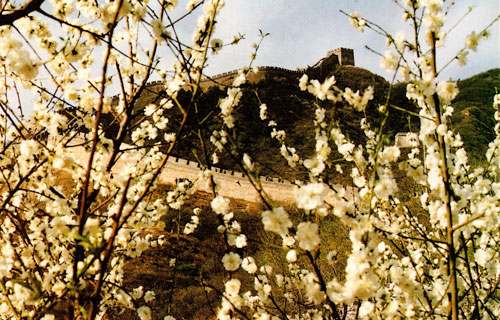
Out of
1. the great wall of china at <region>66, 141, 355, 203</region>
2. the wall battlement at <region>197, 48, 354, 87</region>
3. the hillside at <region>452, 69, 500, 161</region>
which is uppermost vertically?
the wall battlement at <region>197, 48, 354, 87</region>

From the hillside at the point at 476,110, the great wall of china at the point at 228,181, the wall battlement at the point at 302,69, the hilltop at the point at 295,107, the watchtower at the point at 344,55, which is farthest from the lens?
the watchtower at the point at 344,55

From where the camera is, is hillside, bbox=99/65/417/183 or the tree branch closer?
the tree branch

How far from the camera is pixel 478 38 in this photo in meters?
2.32

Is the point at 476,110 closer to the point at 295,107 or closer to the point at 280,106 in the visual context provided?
the point at 280,106

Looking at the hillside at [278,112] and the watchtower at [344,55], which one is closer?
the hillside at [278,112]

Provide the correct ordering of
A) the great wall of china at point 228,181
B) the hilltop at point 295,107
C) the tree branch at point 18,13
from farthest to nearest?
the hilltop at point 295,107 < the great wall of china at point 228,181 < the tree branch at point 18,13

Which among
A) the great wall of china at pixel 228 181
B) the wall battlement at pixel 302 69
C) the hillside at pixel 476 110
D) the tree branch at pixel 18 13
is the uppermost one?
the wall battlement at pixel 302 69

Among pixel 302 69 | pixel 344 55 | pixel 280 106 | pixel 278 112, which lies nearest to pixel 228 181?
pixel 278 112

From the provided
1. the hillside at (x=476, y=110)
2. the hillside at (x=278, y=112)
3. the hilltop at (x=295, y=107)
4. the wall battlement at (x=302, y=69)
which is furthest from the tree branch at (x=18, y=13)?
the wall battlement at (x=302, y=69)

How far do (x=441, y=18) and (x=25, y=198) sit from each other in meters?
4.17

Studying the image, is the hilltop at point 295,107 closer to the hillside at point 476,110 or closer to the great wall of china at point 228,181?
the hillside at point 476,110

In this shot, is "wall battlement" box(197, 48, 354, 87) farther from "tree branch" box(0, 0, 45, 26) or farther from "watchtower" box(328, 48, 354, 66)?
"tree branch" box(0, 0, 45, 26)

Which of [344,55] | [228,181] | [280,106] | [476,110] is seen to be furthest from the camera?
[344,55]

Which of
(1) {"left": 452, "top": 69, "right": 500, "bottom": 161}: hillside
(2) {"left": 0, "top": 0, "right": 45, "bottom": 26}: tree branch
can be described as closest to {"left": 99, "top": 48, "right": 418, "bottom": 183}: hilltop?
(1) {"left": 452, "top": 69, "right": 500, "bottom": 161}: hillside
